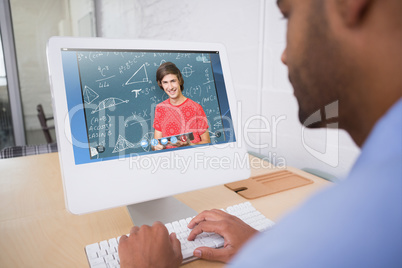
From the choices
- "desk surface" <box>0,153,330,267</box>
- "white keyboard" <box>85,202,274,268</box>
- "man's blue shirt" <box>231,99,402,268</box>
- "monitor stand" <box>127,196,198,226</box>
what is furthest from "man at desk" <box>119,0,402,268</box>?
"monitor stand" <box>127,196,198,226</box>

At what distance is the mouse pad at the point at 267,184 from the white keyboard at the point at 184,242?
0.14 meters

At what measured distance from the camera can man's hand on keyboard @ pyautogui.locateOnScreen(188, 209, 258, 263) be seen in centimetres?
55

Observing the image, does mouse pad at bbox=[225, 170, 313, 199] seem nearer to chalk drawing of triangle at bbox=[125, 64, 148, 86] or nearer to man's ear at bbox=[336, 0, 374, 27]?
chalk drawing of triangle at bbox=[125, 64, 148, 86]

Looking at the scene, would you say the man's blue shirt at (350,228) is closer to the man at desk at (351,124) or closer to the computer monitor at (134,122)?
the man at desk at (351,124)

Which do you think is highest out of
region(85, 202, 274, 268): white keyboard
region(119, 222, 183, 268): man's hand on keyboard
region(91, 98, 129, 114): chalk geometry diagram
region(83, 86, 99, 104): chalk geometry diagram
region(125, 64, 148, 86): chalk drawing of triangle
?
region(125, 64, 148, 86): chalk drawing of triangle

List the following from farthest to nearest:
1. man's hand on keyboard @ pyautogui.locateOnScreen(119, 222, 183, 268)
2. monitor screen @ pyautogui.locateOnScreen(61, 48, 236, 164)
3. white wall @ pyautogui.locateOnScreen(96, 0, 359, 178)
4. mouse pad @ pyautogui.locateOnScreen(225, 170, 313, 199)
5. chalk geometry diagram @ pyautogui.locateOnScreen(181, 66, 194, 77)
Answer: white wall @ pyautogui.locateOnScreen(96, 0, 359, 178)
mouse pad @ pyautogui.locateOnScreen(225, 170, 313, 199)
chalk geometry diagram @ pyautogui.locateOnScreen(181, 66, 194, 77)
monitor screen @ pyautogui.locateOnScreen(61, 48, 236, 164)
man's hand on keyboard @ pyautogui.locateOnScreen(119, 222, 183, 268)

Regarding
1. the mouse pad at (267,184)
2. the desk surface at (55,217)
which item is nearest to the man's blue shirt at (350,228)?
the desk surface at (55,217)

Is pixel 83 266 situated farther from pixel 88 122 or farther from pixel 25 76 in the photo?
pixel 25 76

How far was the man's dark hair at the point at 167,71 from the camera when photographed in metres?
0.70

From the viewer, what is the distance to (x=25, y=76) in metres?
2.93

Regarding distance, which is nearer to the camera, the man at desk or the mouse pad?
the man at desk

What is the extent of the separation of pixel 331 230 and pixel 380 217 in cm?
3

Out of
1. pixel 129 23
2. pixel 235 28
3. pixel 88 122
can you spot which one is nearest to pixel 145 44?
pixel 88 122

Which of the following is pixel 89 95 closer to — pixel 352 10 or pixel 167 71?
pixel 167 71
